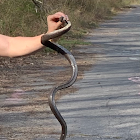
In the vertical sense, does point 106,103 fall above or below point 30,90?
above

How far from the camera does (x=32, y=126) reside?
20.6 ft

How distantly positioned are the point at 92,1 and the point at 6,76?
20084 mm

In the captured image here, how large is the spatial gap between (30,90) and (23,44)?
229 inches

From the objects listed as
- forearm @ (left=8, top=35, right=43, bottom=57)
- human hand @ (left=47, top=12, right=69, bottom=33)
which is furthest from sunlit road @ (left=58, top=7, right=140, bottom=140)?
human hand @ (left=47, top=12, right=69, bottom=33)

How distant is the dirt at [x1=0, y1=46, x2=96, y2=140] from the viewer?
6.20 meters

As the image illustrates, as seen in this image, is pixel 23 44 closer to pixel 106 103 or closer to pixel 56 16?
pixel 56 16

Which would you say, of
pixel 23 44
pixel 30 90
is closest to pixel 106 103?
pixel 30 90

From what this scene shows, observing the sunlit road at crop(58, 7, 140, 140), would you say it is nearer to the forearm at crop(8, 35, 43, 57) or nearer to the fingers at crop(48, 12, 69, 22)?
the forearm at crop(8, 35, 43, 57)

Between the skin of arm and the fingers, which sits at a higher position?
the fingers

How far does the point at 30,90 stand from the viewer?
8391 millimetres

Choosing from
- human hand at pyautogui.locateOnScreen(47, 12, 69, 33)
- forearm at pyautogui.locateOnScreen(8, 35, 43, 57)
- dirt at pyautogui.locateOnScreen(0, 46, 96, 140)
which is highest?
human hand at pyautogui.locateOnScreen(47, 12, 69, 33)

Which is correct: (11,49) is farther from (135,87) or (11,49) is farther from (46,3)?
(46,3)

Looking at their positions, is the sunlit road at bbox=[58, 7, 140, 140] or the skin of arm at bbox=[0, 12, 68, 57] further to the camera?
the sunlit road at bbox=[58, 7, 140, 140]

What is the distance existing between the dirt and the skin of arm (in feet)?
10.7
